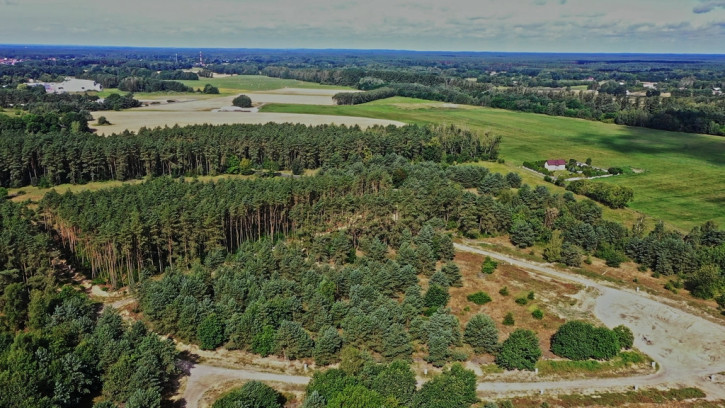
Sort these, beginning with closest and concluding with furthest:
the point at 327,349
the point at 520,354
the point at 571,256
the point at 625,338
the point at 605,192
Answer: the point at 327,349 < the point at 520,354 < the point at 625,338 < the point at 571,256 < the point at 605,192

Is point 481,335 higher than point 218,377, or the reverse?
point 481,335

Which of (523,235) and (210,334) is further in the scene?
(523,235)

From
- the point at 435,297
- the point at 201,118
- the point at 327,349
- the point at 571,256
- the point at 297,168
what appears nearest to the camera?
the point at 327,349

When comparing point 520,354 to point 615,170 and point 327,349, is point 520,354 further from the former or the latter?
point 615,170

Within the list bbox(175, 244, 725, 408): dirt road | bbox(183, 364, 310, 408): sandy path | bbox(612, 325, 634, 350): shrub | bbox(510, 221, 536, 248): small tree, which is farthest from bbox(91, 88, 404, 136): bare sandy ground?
bbox(612, 325, 634, 350): shrub

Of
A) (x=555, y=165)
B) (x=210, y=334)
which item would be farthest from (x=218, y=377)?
(x=555, y=165)

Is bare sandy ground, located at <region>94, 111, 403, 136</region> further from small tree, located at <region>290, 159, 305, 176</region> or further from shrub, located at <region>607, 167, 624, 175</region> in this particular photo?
shrub, located at <region>607, 167, 624, 175</region>

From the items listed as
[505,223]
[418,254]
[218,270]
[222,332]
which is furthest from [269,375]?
[505,223]
